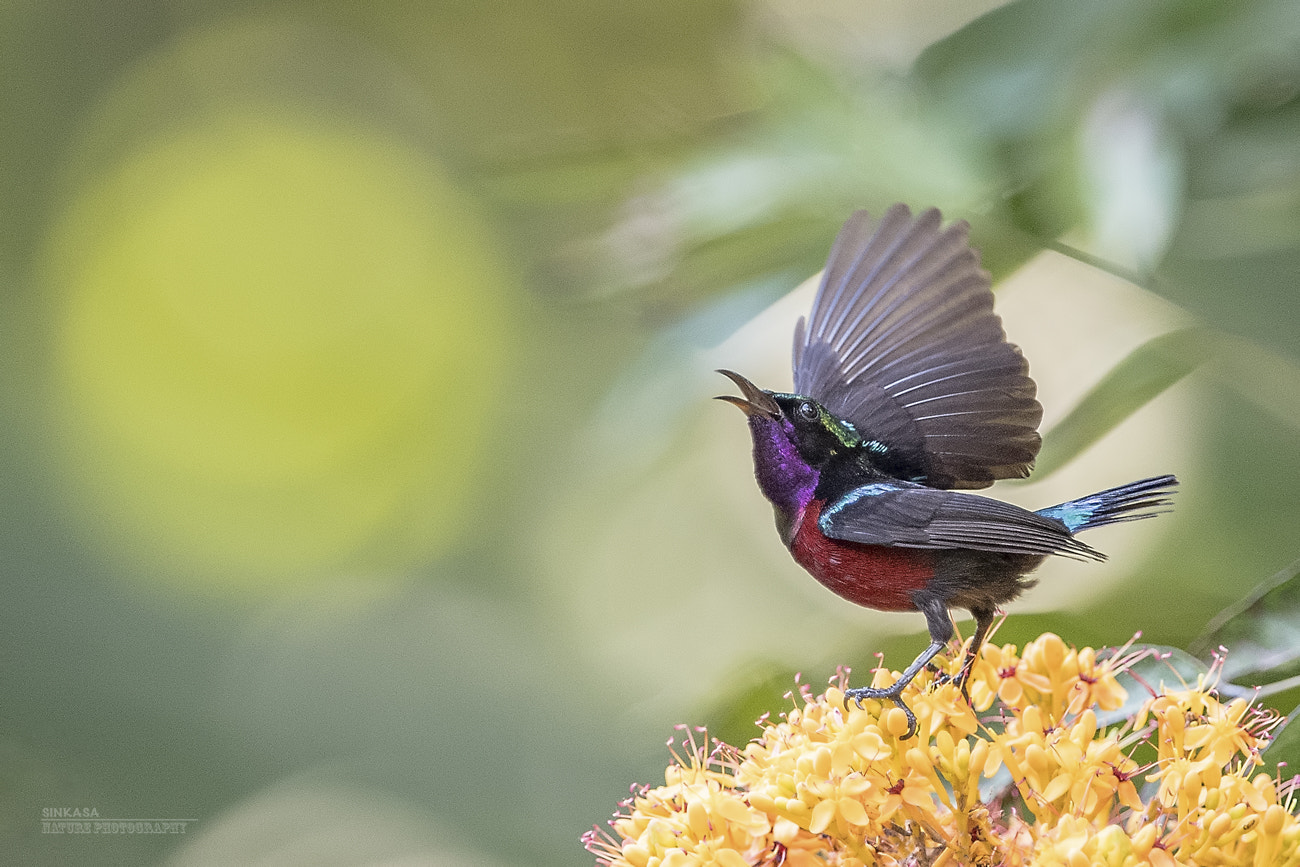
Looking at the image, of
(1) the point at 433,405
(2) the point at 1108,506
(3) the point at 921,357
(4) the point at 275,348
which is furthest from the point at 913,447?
(4) the point at 275,348

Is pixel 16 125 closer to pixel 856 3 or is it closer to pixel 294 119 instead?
pixel 294 119

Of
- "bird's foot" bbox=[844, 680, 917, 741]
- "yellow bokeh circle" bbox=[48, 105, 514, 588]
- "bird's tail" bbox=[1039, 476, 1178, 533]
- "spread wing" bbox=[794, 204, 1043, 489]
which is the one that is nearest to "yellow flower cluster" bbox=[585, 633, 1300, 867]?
"bird's foot" bbox=[844, 680, 917, 741]

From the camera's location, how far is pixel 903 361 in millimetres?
1312

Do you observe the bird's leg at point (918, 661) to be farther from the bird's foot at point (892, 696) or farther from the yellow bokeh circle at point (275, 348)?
the yellow bokeh circle at point (275, 348)

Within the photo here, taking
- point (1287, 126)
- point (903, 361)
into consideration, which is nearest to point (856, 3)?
point (1287, 126)

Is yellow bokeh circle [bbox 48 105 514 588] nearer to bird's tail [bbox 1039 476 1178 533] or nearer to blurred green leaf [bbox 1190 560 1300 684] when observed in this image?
bird's tail [bbox 1039 476 1178 533]

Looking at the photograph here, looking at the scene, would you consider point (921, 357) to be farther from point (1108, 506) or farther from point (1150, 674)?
point (1150, 674)

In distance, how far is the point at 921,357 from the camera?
1.30 metres

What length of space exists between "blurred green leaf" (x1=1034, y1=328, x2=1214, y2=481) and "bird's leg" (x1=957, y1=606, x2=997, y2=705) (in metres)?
0.22

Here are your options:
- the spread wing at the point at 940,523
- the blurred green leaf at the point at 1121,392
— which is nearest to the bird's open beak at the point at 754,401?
the spread wing at the point at 940,523

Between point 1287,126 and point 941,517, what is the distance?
781 millimetres

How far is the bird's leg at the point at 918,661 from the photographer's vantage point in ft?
3.45

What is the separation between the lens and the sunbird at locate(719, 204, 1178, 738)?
106 centimetres

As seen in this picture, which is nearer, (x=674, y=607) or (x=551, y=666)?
(x=674, y=607)
